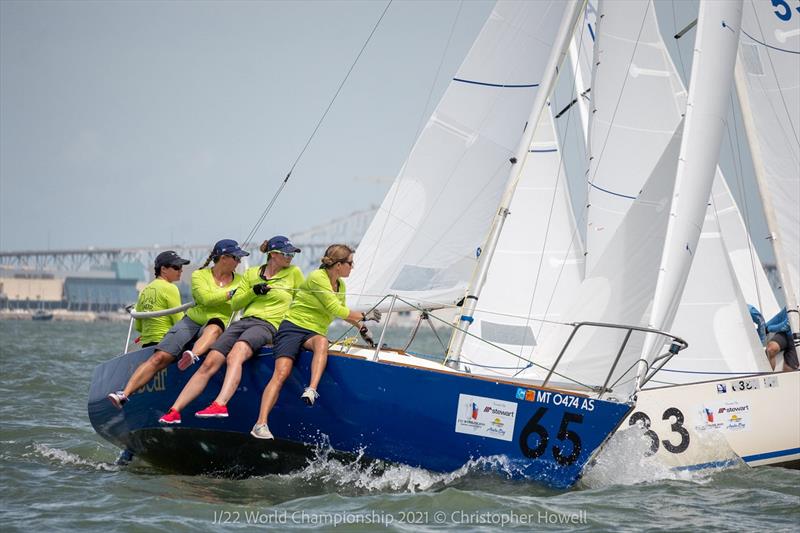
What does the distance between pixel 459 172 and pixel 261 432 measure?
379cm

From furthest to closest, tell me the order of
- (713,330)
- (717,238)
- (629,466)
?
(717,238) < (713,330) < (629,466)

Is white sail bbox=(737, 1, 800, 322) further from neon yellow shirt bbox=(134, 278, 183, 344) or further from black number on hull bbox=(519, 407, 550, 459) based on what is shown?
neon yellow shirt bbox=(134, 278, 183, 344)

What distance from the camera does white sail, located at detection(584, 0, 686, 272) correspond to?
11.8 m

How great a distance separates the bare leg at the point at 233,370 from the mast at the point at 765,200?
549 centimetres

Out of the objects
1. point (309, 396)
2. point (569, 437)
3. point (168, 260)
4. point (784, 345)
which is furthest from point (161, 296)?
point (784, 345)

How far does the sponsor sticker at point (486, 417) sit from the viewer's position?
7258mm

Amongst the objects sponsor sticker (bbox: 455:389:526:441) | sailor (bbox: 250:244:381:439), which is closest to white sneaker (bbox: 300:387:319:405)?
sailor (bbox: 250:244:381:439)

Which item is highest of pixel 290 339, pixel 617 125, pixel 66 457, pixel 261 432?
pixel 617 125

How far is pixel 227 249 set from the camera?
25.6 feet

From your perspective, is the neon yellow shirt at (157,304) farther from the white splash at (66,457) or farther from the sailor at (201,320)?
the white splash at (66,457)

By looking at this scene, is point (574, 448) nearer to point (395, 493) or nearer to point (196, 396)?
point (395, 493)

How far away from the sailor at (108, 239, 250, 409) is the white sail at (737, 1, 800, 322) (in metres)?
5.82

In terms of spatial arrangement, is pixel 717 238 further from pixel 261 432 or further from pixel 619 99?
pixel 261 432

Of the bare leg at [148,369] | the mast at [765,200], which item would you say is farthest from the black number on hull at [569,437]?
the mast at [765,200]
